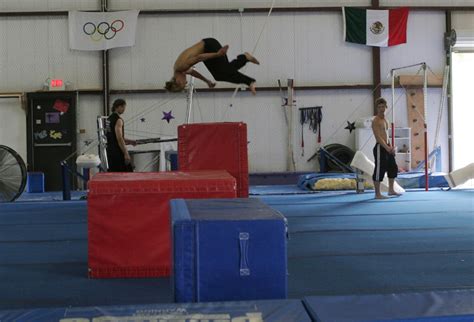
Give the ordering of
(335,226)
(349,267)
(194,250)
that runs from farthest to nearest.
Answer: (335,226)
(349,267)
(194,250)

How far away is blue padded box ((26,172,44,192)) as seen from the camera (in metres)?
12.7

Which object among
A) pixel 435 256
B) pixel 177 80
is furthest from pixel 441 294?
pixel 177 80

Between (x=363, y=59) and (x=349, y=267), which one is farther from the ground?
(x=363, y=59)

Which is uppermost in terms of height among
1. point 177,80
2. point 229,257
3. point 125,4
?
point 125,4

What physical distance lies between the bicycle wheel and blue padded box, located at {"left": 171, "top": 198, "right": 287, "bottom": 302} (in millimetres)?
7522

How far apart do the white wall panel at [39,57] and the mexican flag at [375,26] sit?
5.99m

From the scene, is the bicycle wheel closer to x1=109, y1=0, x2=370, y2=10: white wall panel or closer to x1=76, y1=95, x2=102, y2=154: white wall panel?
x1=76, y1=95, x2=102, y2=154: white wall panel

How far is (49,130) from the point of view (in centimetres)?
1305

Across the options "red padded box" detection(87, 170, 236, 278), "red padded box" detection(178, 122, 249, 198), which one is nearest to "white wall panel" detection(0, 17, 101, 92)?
"red padded box" detection(178, 122, 249, 198)

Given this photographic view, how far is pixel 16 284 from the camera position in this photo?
4.29 meters

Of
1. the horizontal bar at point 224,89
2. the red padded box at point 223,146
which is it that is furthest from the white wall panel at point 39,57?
the red padded box at point 223,146

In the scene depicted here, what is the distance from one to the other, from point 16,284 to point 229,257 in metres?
2.36

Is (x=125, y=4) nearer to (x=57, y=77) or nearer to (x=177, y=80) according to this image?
(x=57, y=77)

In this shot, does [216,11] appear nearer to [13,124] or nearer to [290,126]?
[290,126]
